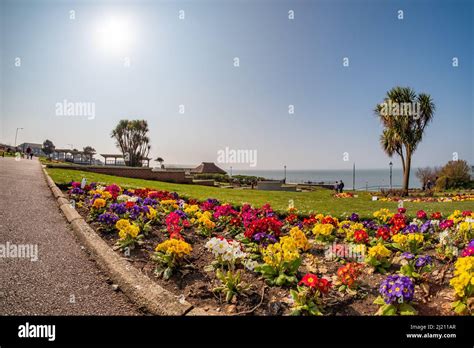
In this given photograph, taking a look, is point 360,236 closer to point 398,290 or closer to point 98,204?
point 398,290

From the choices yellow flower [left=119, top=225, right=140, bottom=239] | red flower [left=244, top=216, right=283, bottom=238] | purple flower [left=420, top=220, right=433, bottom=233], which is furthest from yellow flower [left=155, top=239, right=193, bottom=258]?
purple flower [left=420, top=220, right=433, bottom=233]

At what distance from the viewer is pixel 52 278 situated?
358cm

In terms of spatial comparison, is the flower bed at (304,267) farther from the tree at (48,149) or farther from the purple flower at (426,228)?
the tree at (48,149)

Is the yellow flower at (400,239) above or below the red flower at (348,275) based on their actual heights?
above

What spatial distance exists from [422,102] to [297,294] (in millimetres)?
25209

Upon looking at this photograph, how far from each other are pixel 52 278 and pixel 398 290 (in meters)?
3.74

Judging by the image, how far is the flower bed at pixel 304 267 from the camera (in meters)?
3.01

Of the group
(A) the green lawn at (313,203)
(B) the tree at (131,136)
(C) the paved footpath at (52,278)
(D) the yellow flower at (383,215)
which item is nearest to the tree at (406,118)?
(A) the green lawn at (313,203)

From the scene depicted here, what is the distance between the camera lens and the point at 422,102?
76.1 feet

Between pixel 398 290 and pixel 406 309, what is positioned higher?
pixel 398 290

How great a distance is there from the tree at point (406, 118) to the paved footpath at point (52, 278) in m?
23.1

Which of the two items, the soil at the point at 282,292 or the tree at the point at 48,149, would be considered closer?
the soil at the point at 282,292

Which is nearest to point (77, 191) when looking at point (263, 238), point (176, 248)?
point (176, 248)
